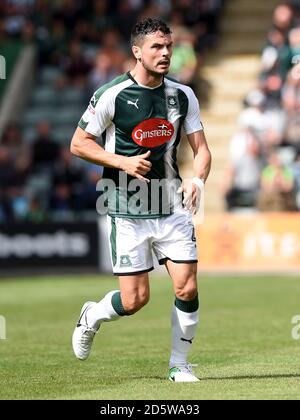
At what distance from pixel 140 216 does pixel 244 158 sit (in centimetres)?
1320

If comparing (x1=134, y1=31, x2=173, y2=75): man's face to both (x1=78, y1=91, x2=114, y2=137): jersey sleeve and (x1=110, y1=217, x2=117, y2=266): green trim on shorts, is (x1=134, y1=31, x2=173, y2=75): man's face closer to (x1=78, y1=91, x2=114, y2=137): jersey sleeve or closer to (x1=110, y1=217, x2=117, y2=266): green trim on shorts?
(x1=78, y1=91, x2=114, y2=137): jersey sleeve

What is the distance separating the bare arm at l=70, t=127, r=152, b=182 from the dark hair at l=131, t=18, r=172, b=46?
847 mm

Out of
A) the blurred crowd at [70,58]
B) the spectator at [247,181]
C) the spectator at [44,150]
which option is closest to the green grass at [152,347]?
the spectator at [247,181]

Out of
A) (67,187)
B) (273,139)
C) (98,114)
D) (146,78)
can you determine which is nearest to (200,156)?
(146,78)

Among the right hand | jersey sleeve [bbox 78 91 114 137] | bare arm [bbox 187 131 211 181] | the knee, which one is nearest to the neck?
jersey sleeve [bbox 78 91 114 137]

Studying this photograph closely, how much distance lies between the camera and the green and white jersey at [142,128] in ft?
30.7

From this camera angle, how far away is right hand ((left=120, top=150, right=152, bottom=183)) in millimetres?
9086

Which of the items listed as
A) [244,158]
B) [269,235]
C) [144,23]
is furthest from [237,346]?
[244,158]

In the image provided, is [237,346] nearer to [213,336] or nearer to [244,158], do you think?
[213,336]

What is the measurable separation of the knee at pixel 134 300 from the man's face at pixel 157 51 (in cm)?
173

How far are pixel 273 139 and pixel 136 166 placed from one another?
13.6 m

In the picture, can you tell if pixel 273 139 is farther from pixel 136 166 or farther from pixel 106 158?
pixel 136 166

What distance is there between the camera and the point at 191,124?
9484mm

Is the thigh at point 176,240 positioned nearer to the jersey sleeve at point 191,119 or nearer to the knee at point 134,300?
the knee at point 134,300
